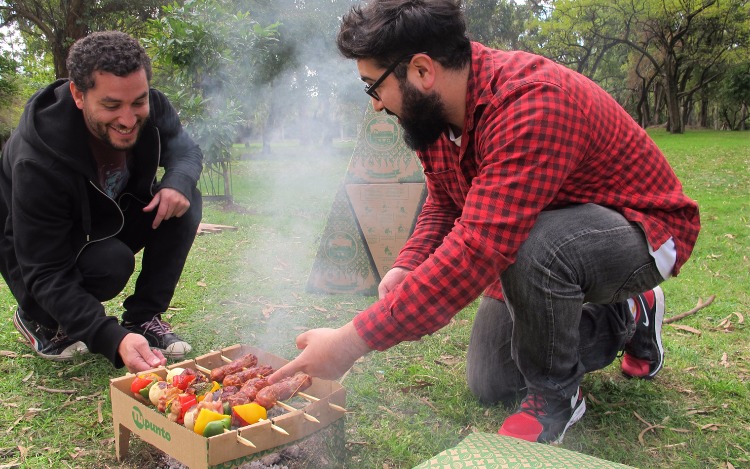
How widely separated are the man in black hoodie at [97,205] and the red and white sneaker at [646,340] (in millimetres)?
2200

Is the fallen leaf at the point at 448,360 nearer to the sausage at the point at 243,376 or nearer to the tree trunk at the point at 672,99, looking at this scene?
the sausage at the point at 243,376

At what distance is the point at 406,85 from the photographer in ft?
6.50

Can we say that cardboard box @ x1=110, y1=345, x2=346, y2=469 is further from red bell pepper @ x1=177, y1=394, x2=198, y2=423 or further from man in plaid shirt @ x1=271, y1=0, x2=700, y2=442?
man in plaid shirt @ x1=271, y1=0, x2=700, y2=442

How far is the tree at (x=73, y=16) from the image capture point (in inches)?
659

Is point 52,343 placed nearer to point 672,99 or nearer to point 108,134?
point 108,134

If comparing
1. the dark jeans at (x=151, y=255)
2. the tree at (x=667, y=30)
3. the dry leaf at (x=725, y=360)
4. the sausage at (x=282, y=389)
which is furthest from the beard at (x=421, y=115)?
the tree at (x=667, y=30)

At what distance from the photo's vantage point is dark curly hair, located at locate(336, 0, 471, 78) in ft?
6.23

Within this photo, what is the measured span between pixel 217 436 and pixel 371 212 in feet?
9.69

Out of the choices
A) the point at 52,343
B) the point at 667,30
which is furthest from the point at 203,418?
the point at 667,30

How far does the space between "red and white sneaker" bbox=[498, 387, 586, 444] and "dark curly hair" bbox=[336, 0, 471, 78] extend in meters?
1.35

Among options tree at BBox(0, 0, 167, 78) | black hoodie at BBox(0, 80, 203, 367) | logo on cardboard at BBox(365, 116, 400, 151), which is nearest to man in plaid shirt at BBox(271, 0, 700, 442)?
black hoodie at BBox(0, 80, 203, 367)

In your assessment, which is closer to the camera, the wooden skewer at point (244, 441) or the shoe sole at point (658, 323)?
the wooden skewer at point (244, 441)

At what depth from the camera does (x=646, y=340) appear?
9.27ft

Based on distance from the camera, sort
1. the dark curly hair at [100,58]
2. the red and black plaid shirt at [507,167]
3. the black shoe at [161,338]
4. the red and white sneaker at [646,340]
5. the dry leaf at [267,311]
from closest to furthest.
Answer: the red and black plaid shirt at [507,167], the dark curly hair at [100,58], the red and white sneaker at [646,340], the black shoe at [161,338], the dry leaf at [267,311]
